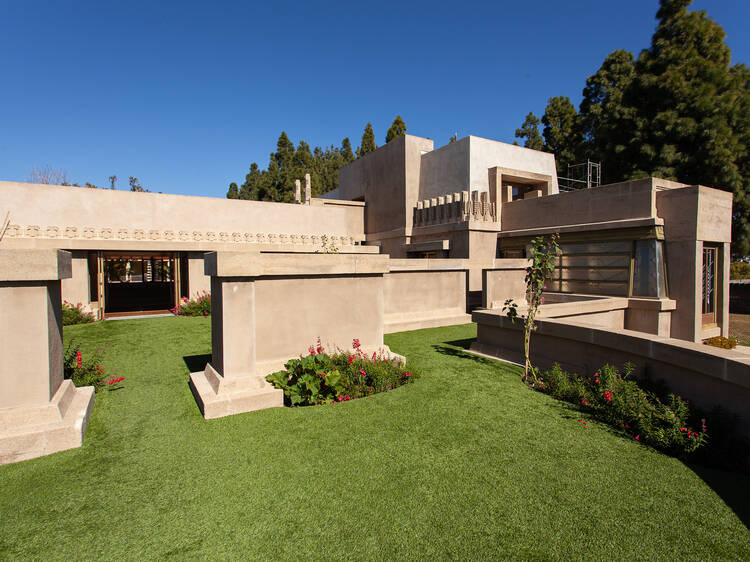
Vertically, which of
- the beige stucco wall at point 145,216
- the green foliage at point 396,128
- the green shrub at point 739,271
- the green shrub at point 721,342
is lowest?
the green shrub at point 721,342

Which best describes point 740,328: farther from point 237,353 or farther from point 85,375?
point 85,375

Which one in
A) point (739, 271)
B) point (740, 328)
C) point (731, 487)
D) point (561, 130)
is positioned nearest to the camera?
point (731, 487)

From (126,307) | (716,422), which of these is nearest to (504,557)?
(716,422)

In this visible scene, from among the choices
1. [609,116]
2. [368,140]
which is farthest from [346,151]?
[609,116]

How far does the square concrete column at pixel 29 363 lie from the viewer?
4.11 m

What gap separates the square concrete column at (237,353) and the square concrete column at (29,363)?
1.66m

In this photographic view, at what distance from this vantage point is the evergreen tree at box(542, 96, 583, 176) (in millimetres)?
32844

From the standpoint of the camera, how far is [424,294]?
42.8 feet

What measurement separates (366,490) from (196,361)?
5878mm

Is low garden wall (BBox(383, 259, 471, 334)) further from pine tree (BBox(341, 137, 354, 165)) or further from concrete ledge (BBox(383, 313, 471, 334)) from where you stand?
pine tree (BBox(341, 137, 354, 165))

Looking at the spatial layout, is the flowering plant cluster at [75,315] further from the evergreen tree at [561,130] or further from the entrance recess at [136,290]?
the evergreen tree at [561,130]

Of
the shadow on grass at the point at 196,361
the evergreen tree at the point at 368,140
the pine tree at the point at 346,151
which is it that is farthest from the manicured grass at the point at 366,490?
the pine tree at the point at 346,151

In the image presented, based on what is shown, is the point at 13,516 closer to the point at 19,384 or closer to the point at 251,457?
the point at 19,384

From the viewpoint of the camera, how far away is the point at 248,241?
17.7 metres
